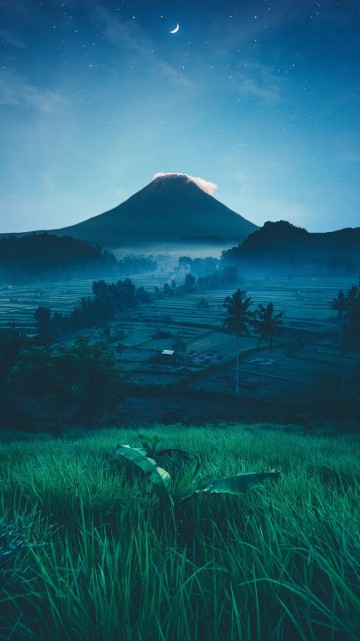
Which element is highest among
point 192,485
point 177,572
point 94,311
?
point 177,572

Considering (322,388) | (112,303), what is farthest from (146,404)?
(112,303)

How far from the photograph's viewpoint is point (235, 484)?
86.7 inches

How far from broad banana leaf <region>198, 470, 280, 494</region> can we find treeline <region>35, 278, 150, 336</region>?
2527 inches

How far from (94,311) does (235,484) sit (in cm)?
8205

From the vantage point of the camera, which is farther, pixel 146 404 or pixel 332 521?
pixel 146 404

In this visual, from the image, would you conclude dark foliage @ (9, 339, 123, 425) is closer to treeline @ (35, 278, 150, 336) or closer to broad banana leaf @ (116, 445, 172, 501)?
broad banana leaf @ (116, 445, 172, 501)

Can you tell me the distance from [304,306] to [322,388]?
69.0 m

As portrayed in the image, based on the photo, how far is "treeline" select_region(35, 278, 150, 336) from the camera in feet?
229

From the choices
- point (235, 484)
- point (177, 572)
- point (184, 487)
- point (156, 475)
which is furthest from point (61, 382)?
point (177, 572)

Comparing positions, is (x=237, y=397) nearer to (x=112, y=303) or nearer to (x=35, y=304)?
(x=112, y=303)

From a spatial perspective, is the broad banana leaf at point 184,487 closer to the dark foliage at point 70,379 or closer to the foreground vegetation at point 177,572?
the foreground vegetation at point 177,572

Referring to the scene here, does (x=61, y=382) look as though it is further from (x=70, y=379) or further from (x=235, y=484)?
(x=235, y=484)

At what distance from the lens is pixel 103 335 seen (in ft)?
226

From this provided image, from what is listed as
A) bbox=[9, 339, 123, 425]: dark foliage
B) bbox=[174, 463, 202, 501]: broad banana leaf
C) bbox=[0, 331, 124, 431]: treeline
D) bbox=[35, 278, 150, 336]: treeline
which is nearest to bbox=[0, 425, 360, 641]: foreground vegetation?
bbox=[174, 463, 202, 501]: broad banana leaf
